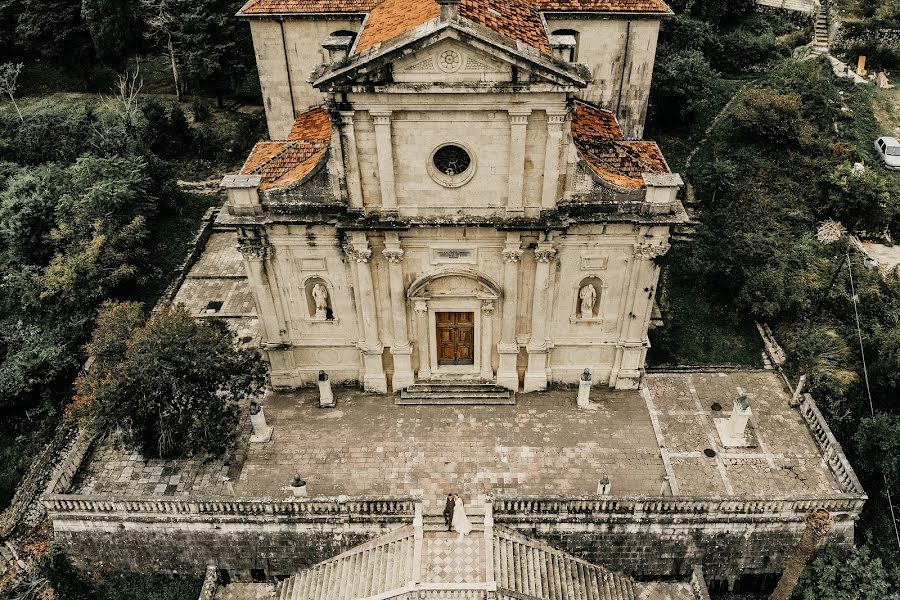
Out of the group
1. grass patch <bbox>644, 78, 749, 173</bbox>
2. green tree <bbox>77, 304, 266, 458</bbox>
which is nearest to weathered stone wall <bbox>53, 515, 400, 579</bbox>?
green tree <bbox>77, 304, 266, 458</bbox>

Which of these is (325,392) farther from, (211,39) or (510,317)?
(211,39)

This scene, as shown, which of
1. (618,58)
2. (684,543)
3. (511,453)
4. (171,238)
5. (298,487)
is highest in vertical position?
(618,58)

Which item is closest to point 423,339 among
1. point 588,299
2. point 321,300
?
point 321,300

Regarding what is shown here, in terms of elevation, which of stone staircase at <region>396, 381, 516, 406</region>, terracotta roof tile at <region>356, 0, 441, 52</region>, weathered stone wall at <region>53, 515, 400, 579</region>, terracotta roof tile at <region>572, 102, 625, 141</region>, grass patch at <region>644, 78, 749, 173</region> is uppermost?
terracotta roof tile at <region>356, 0, 441, 52</region>

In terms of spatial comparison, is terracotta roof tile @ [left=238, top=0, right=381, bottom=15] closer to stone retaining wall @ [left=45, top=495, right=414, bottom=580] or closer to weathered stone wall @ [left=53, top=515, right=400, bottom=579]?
stone retaining wall @ [left=45, top=495, right=414, bottom=580]

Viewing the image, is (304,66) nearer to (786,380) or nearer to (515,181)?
(515,181)

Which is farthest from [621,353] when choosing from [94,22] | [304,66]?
[94,22]

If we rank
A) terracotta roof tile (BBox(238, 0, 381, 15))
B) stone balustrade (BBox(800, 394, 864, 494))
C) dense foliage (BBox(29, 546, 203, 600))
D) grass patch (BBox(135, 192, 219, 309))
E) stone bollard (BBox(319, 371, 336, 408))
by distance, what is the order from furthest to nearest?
grass patch (BBox(135, 192, 219, 309)), terracotta roof tile (BBox(238, 0, 381, 15)), stone bollard (BBox(319, 371, 336, 408)), dense foliage (BBox(29, 546, 203, 600)), stone balustrade (BBox(800, 394, 864, 494))
